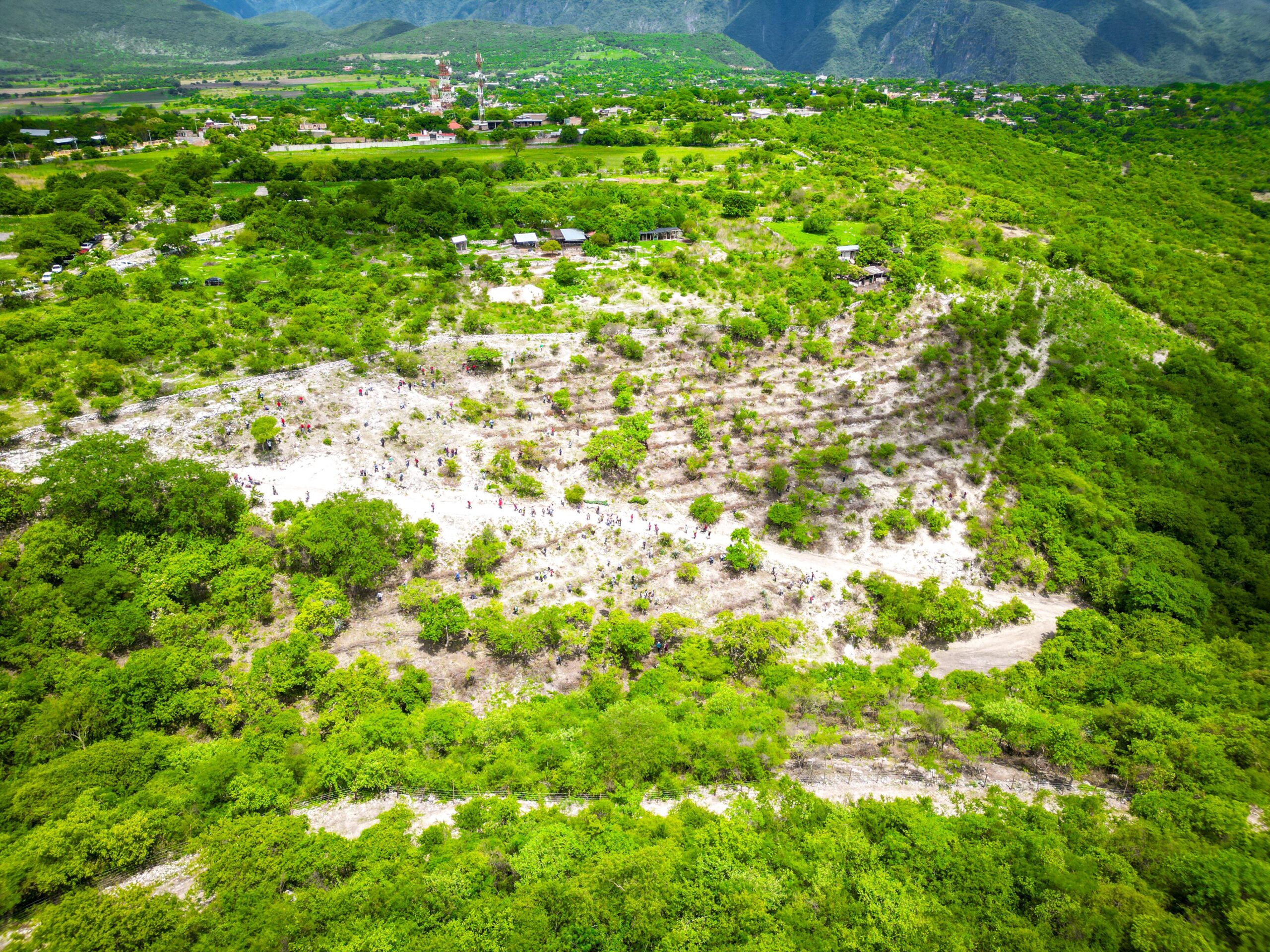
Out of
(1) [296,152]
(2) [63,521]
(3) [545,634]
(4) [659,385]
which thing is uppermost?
(1) [296,152]

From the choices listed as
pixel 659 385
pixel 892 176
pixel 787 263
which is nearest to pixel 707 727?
pixel 659 385

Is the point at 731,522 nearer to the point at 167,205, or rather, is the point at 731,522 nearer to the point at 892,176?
the point at 892,176

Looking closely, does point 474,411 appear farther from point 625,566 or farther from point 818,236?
point 818,236

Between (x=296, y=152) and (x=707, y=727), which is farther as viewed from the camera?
(x=296, y=152)

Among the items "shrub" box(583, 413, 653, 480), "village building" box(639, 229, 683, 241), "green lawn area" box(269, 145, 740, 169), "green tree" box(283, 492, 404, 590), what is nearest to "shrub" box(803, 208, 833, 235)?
"village building" box(639, 229, 683, 241)

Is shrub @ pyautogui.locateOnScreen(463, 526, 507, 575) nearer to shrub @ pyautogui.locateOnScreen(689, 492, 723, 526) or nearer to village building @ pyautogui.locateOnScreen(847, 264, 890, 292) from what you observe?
shrub @ pyautogui.locateOnScreen(689, 492, 723, 526)

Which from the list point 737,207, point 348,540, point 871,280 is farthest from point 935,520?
point 737,207

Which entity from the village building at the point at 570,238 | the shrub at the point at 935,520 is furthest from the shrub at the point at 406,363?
the shrub at the point at 935,520
